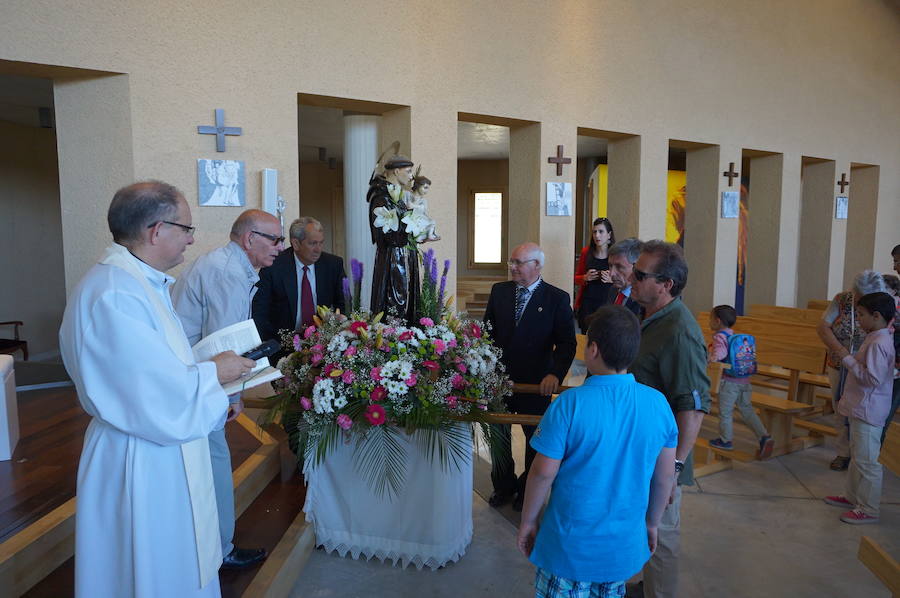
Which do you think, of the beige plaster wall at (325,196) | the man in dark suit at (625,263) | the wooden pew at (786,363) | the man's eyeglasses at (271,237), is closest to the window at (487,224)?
the beige plaster wall at (325,196)

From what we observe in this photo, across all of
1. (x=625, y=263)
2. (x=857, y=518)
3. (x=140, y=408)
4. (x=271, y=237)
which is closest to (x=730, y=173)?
(x=625, y=263)

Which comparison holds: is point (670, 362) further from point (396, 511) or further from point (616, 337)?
point (396, 511)

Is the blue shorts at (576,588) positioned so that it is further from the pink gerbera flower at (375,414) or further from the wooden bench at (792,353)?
the wooden bench at (792,353)

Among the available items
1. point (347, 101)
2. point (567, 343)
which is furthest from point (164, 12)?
point (567, 343)

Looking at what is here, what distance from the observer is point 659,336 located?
2.36m

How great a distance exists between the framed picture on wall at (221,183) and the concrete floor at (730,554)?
280 cm

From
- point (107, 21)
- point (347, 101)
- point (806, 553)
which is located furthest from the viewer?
point (347, 101)

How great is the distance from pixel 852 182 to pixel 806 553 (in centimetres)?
1012

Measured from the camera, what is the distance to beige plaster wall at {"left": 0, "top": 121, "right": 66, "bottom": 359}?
311 inches

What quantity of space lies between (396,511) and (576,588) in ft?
4.29

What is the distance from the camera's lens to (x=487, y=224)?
15047 mm

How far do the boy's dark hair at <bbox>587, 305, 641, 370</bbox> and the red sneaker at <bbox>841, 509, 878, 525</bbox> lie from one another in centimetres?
297

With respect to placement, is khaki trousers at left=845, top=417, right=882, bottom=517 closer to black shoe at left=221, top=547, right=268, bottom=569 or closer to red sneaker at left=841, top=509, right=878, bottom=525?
red sneaker at left=841, top=509, right=878, bottom=525

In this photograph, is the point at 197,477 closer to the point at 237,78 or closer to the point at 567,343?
the point at 567,343
